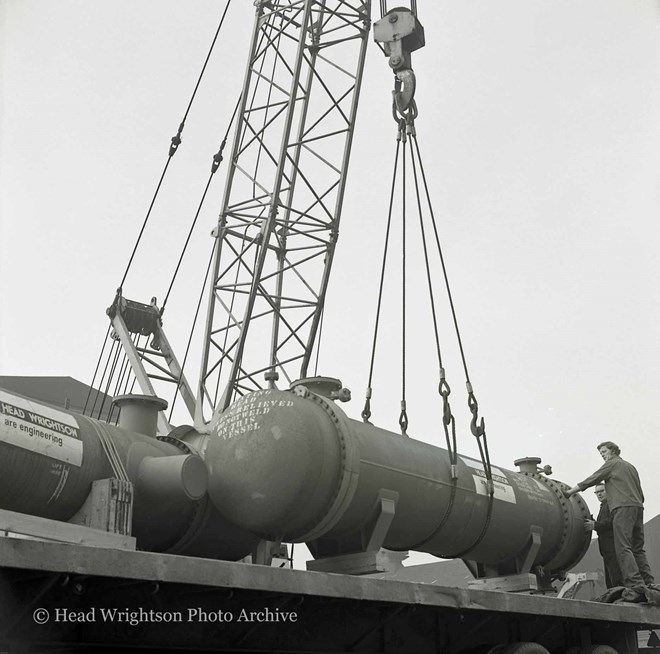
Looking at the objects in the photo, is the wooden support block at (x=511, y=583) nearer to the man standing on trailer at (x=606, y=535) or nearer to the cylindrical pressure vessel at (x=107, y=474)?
the man standing on trailer at (x=606, y=535)

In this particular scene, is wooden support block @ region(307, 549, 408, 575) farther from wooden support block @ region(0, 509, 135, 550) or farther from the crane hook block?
the crane hook block

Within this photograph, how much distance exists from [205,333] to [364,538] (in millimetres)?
8068

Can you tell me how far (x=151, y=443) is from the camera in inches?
296

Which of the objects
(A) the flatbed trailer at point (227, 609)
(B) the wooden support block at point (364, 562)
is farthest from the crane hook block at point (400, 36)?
(A) the flatbed trailer at point (227, 609)

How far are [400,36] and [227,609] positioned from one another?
8.39 m

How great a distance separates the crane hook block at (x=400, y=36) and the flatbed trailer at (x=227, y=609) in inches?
278

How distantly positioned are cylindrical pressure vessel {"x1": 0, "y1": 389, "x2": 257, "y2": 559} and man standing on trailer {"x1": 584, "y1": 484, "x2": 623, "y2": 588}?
426 centimetres

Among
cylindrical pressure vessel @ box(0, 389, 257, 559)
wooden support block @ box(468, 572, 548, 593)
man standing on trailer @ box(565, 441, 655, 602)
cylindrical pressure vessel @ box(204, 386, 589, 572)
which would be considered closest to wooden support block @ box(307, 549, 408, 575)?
cylindrical pressure vessel @ box(204, 386, 589, 572)

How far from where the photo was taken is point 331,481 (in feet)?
23.5

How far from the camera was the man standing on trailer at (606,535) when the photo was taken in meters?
9.87

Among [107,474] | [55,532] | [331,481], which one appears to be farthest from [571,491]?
[55,532]

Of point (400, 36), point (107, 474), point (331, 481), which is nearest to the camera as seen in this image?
point (107, 474)

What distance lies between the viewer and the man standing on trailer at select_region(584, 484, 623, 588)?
9.87 m

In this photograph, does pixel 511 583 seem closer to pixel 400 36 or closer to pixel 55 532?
pixel 55 532
